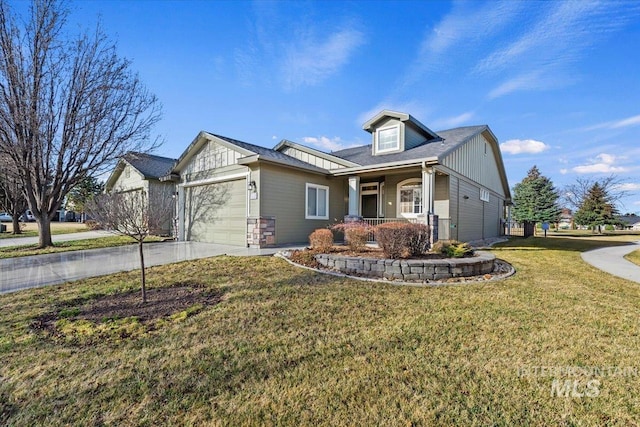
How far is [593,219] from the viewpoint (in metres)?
28.0

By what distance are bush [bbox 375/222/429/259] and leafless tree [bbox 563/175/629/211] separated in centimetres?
3419

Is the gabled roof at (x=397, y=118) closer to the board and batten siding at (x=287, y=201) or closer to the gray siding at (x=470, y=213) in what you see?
the gray siding at (x=470, y=213)

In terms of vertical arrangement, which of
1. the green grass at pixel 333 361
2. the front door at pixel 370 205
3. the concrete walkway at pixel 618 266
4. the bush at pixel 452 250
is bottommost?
the green grass at pixel 333 361

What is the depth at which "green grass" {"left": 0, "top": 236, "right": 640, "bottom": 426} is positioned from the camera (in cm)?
216

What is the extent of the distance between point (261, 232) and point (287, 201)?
163 cm

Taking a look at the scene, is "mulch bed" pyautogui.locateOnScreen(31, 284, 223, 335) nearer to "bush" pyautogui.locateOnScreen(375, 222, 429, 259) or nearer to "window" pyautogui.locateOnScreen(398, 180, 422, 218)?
"bush" pyautogui.locateOnScreen(375, 222, 429, 259)

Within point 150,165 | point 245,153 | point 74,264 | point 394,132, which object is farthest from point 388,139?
point 150,165

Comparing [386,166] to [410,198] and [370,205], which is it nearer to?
[410,198]

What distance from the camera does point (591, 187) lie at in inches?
1187

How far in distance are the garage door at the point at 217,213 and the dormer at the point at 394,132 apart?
642 centimetres

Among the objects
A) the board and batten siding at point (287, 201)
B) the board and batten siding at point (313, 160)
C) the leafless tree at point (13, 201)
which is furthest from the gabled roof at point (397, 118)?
the leafless tree at point (13, 201)

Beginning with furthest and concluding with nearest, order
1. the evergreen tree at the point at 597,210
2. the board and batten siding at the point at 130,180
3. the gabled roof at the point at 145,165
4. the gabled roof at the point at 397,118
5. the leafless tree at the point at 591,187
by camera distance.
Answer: the leafless tree at the point at 591,187 → the evergreen tree at the point at 597,210 → the board and batten siding at the point at 130,180 → the gabled roof at the point at 145,165 → the gabled roof at the point at 397,118

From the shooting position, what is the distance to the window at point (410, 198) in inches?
468

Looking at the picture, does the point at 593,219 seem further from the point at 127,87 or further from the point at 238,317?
the point at 127,87
